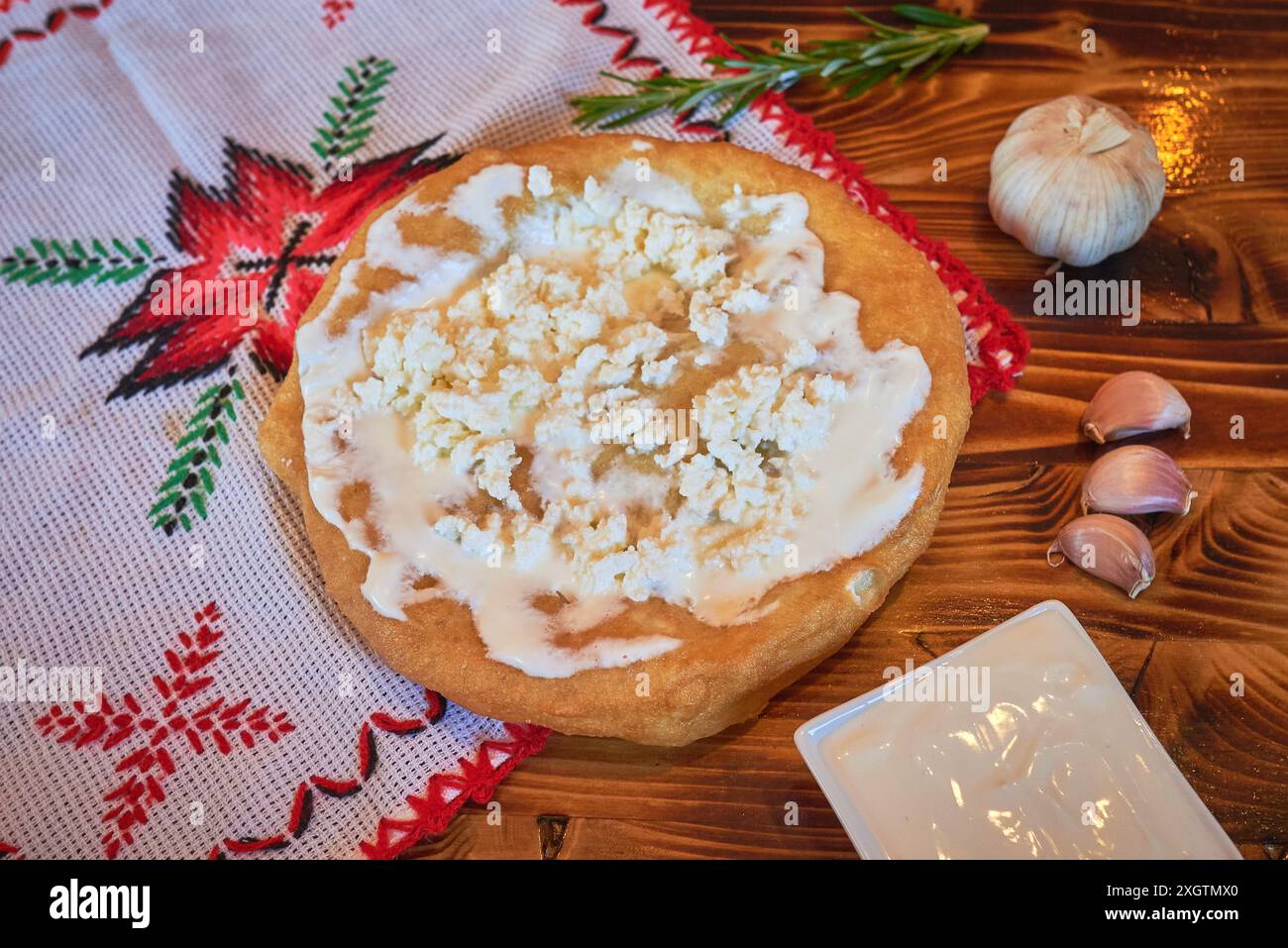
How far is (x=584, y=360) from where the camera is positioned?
5.91 feet

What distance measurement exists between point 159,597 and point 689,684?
100 centimetres

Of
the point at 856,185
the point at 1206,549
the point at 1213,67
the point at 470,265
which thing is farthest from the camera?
the point at 1213,67

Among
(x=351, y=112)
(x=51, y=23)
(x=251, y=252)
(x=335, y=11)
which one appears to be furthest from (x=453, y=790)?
(x=51, y=23)

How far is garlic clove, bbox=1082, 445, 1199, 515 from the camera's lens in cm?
182

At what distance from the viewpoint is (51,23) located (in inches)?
99.3

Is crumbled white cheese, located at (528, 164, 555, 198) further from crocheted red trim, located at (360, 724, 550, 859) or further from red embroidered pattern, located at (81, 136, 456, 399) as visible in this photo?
crocheted red trim, located at (360, 724, 550, 859)

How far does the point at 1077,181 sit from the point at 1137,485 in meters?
0.64

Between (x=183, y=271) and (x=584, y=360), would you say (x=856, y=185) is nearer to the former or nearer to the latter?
(x=584, y=360)

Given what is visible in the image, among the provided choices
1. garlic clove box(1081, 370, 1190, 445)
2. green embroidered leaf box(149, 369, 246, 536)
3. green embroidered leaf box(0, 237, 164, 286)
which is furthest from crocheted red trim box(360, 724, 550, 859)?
green embroidered leaf box(0, 237, 164, 286)

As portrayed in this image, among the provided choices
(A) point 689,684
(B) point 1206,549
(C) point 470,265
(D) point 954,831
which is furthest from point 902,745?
(C) point 470,265

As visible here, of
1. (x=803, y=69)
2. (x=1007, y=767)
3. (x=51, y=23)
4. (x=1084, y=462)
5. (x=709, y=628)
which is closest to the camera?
(x=1007, y=767)

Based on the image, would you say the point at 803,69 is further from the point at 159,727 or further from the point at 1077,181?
the point at 159,727

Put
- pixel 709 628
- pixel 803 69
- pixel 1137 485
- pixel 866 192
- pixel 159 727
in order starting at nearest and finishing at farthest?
1. pixel 709 628
2. pixel 159 727
3. pixel 1137 485
4. pixel 866 192
5. pixel 803 69

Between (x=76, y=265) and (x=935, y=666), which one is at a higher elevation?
(x=76, y=265)
